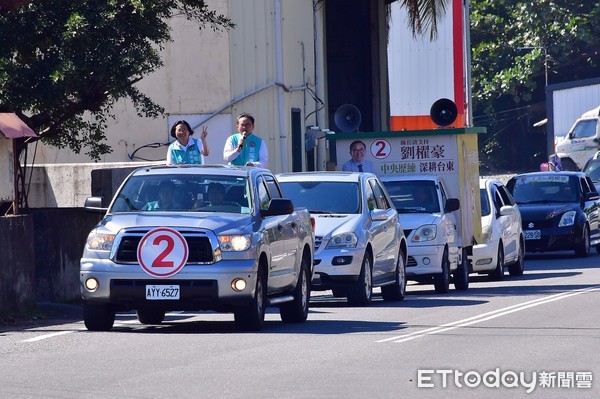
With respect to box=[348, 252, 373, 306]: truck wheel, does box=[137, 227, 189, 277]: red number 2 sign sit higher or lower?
higher

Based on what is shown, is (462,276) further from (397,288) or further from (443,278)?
(397,288)

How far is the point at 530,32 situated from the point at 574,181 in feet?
97.7

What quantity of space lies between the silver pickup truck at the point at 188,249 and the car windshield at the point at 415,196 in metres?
6.37

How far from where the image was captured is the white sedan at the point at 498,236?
23.0 m

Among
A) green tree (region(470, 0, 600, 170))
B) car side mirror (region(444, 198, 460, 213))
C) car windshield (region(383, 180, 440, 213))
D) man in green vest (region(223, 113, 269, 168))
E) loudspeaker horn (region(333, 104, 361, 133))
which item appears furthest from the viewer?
green tree (region(470, 0, 600, 170))

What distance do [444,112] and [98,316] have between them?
1425cm

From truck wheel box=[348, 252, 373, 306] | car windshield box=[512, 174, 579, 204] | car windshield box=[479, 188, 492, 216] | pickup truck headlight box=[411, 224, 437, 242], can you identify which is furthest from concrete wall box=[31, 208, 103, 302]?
car windshield box=[512, 174, 579, 204]

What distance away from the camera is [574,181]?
29484mm

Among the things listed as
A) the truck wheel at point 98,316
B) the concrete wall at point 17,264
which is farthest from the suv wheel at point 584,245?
the truck wheel at point 98,316

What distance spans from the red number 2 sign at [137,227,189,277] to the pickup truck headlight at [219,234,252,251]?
348mm

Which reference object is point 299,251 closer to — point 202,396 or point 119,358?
point 119,358

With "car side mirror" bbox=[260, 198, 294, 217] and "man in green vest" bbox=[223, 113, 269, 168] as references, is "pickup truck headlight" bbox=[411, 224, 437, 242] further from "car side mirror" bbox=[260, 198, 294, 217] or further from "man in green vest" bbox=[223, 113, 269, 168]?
"car side mirror" bbox=[260, 198, 294, 217]

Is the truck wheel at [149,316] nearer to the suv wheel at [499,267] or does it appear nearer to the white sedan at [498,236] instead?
the white sedan at [498,236]

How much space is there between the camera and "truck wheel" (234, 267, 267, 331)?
44.5 feet
